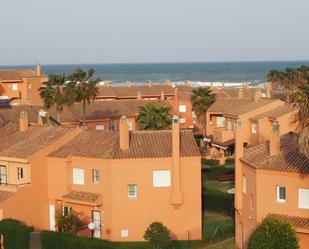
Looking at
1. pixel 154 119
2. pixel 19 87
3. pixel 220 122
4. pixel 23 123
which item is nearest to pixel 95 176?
pixel 23 123

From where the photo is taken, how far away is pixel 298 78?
80.9 meters

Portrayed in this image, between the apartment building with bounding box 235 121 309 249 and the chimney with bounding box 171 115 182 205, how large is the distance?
14.8 ft

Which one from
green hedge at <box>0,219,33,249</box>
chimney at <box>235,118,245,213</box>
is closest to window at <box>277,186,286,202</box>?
chimney at <box>235,118,245,213</box>

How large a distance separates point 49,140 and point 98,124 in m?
36.5

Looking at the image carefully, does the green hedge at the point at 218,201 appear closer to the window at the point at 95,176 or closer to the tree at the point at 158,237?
the tree at the point at 158,237

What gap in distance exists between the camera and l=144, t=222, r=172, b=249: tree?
39719 mm

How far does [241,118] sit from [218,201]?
21.9 m

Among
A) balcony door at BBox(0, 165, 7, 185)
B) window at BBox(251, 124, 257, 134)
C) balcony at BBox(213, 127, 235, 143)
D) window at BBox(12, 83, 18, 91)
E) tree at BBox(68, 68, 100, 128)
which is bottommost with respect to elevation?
balcony at BBox(213, 127, 235, 143)

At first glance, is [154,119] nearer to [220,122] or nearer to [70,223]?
[70,223]

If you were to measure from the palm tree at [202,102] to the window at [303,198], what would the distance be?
163 ft

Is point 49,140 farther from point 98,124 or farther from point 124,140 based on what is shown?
point 98,124

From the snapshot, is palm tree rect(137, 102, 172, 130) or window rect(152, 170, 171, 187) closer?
window rect(152, 170, 171, 187)

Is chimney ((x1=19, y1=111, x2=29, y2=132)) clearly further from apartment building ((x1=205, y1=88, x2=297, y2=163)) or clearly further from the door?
apartment building ((x1=205, y1=88, x2=297, y2=163))

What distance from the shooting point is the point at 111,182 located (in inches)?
1681
